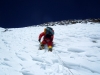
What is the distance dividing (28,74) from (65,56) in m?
2.09

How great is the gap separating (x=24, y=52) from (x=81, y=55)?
3274 millimetres

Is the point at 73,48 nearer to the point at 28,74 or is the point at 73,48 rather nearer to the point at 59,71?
the point at 59,71

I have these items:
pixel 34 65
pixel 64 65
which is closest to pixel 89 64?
pixel 64 65

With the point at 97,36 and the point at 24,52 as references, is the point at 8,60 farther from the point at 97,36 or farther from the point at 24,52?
the point at 97,36

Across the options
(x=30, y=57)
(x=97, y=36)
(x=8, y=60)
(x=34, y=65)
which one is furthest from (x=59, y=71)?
(x=97, y=36)

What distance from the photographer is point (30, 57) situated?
5926 millimetres

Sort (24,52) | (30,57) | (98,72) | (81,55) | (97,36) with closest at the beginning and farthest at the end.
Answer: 1. (98,72)
2. (81,55)
3. (30,57)
4. (24,52)
5. (97,36)

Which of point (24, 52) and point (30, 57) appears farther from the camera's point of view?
point (24, 52)

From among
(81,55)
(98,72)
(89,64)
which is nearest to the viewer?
(98,72)

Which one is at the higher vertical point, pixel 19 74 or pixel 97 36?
pixel 97 36

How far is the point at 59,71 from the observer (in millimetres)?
4480

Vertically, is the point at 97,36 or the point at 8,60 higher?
the point at 97,36

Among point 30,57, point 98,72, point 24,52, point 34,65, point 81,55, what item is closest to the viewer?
point 98,72

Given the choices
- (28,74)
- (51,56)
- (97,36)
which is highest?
(97,36)
